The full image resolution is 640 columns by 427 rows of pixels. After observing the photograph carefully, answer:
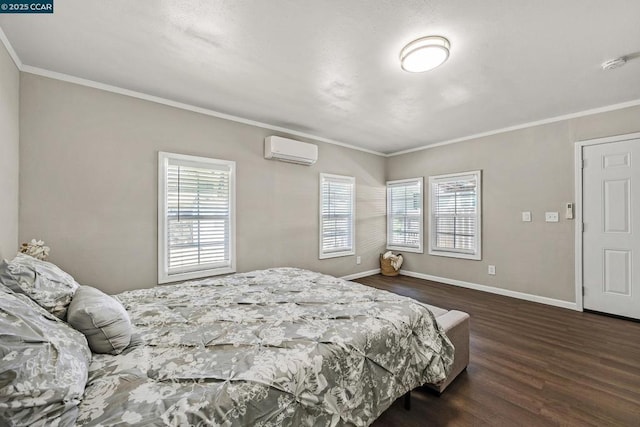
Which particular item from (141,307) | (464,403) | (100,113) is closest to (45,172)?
(100,113)

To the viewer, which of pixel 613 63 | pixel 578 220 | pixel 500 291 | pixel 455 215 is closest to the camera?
pixel 613 63

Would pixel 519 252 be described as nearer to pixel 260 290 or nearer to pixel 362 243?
pixel 362 243

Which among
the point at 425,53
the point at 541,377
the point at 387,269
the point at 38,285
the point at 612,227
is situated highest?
the point at 425,53

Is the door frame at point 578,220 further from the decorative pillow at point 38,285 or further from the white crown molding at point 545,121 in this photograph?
the decorative pillow at point 38,285

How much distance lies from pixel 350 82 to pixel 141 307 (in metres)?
2.64

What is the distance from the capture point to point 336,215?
16.0 feet

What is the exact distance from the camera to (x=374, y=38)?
78.7 inches

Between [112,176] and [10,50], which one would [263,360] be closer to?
[112,176]

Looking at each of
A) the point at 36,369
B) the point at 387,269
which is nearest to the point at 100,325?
the point at 36,369

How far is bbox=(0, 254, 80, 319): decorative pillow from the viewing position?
4.26 feet

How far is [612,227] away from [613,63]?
6.65 feet

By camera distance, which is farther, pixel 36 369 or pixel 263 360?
pixel 263 360

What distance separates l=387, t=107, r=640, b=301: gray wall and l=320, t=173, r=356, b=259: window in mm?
1781

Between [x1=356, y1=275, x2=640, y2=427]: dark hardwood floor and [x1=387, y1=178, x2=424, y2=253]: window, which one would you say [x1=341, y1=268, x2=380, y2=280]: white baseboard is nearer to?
[x1=387, y1=178, x2=424, y2=253]: window
